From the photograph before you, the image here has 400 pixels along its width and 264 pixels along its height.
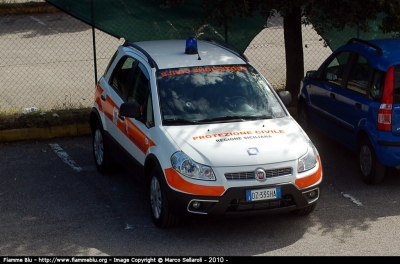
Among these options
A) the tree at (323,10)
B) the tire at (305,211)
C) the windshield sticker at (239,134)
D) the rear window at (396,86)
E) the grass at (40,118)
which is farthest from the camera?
the grass at (40,118)

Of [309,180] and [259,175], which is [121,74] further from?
[309,180]

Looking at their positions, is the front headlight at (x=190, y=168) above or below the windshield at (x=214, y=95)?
below

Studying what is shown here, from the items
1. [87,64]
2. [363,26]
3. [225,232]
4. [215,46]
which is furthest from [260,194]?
[87,64]

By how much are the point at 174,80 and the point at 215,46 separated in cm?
121

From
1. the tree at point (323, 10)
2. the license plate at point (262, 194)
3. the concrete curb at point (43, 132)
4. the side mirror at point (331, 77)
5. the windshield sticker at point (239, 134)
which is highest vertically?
the tree at point (323, 10)

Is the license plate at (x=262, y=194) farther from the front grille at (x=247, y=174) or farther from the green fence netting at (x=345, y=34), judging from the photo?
the green fence netting at (x=345, y=34)

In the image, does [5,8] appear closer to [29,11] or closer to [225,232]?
[29,11]

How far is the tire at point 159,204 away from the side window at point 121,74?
1.56 metres

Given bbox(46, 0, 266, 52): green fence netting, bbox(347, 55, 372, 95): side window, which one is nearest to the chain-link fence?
bbox(46, 0, 266, 52): green fence netting

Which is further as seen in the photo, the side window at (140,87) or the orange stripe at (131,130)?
the side window at (140,87)

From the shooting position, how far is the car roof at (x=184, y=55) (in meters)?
8.06

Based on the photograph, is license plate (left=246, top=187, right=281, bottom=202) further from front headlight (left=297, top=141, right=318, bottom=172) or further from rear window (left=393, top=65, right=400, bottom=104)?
rear window (left=393, top=65, right=400, bottom=104)

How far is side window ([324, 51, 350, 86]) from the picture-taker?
948cm

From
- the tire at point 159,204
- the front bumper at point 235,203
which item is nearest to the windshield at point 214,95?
the tire at point 159,204
